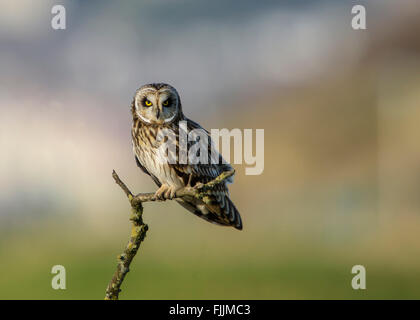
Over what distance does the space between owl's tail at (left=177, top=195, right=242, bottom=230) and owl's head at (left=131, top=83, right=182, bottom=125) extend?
0.64 meters

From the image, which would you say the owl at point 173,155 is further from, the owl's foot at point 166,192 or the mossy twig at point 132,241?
the mossy twig at point 132,241

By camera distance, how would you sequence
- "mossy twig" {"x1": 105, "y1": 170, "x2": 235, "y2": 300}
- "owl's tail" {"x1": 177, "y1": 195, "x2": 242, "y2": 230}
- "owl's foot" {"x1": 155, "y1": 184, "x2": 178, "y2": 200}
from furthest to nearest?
"owl's tail" {"x1": 177, "y1": 195, "x2": 242, "y2": 230} < "owl's foot" {"x1": 155, "y1": 184, "x2": 178, "y2": 200} < "mossy twig" {"x1": 105, "y1": 170, "x2": 235, "y2": 300}

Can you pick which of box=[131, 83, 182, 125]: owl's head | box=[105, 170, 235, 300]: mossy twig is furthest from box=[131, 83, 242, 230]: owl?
box=[105, 170, 235, 300]: mossy twig

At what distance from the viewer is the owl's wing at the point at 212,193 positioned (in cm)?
314

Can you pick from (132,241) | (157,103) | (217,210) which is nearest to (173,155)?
(157,103)

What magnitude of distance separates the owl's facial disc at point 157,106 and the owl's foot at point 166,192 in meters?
0.47

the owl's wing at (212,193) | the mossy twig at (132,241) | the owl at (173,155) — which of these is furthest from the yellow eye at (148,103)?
the mossy twig at (132,241)

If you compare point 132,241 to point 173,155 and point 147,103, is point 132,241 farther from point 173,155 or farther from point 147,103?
point 147,103

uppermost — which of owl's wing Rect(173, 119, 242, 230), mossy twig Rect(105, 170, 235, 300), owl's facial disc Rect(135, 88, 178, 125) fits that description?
owl's facial disc Rect(135, 88, 178, 125)

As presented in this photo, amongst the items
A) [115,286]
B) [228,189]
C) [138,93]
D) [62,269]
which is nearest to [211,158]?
[228,189]

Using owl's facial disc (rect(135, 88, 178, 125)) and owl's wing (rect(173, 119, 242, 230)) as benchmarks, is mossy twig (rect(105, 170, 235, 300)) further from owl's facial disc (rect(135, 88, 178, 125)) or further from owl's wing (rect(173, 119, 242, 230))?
owl's facial disc (rect(135, 88, 178, 125))

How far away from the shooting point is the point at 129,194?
8.82ft

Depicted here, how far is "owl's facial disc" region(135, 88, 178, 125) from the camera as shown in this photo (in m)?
3.11

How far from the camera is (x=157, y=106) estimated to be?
3.11 m
